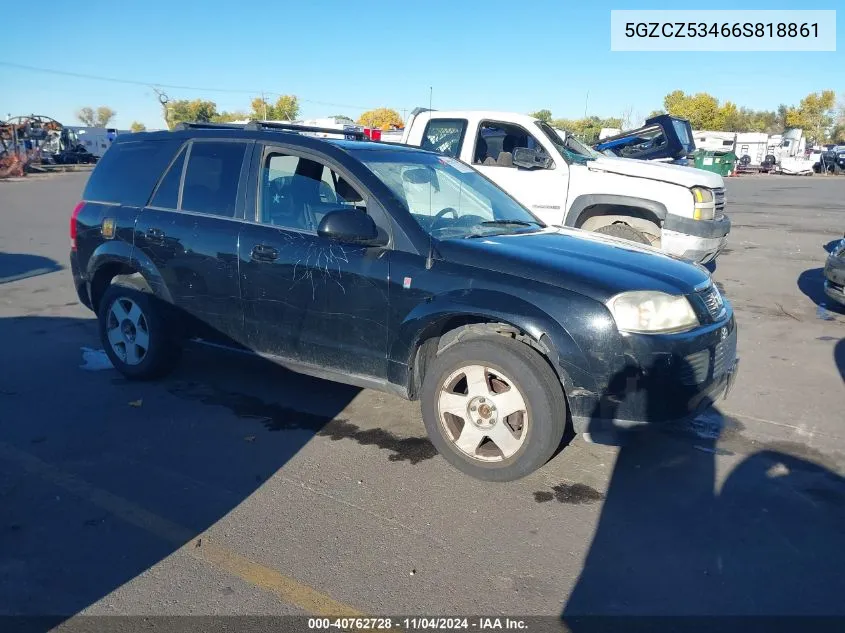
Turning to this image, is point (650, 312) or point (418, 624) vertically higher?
point (650, 312)

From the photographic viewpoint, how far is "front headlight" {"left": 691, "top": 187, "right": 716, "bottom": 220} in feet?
25.9

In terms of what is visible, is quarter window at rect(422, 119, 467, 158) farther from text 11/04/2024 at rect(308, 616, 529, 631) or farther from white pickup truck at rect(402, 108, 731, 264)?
text 11/04/2024 at rect(308, 616, 529, 631)

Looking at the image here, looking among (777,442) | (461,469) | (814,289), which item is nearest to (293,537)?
(461,469)

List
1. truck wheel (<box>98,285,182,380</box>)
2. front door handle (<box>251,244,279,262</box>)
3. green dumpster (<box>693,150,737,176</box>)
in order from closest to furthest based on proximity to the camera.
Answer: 1. front door handle (<box>251,244,279,262</box>)
2. truck wheel (<box>98,285,182,380</box>)
3. green dumpster (<box>693,150,737,176</box>)

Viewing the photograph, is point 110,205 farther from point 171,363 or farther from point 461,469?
point 461,469

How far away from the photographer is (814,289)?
9492 mm

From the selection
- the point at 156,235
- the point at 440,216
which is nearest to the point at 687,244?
the point at 440,216

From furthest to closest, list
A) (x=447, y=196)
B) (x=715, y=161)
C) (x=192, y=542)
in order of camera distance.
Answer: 1. (x=715, y=161)
2. (x=447, y=196)
3. (x=192, y=542)

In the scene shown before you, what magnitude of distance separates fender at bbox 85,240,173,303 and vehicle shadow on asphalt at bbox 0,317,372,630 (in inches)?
30.7

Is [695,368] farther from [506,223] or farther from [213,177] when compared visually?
[213,177]

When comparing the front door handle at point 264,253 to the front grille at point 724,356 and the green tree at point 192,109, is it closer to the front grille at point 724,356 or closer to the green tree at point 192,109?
the front grille at point 724,356

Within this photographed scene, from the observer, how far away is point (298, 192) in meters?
4.71

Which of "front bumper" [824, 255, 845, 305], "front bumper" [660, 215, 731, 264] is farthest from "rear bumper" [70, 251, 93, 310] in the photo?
→ "front bumper" [824, 255, 845, 305]

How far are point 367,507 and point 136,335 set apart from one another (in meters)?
2.76
